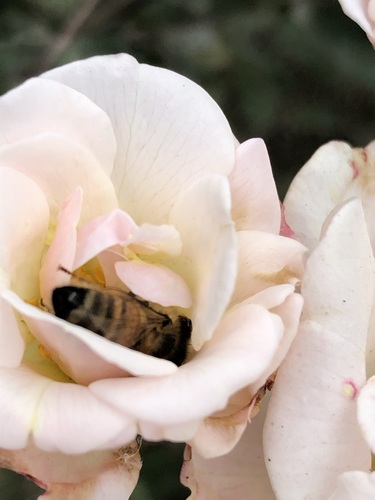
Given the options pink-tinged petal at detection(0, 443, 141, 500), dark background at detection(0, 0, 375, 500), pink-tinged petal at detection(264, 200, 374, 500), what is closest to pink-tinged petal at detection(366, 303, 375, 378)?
pink-tinged petal at detection(264, 200, 374, 500)

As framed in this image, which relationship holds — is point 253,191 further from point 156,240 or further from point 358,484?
point 358,484

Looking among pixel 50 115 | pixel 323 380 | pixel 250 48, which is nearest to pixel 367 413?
pixel 323 380

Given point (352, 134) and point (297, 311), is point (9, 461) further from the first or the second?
point (352, 134)

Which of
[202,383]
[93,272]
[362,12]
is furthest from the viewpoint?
[362,12]

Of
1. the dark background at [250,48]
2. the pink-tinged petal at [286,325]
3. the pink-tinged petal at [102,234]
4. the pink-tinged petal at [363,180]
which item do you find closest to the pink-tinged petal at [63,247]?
the pink-tinged petal at [102,234]

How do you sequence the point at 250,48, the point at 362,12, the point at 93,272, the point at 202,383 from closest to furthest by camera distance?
the point at 202,383, the point at 93,272, the point at 362,12, the point at 250,48

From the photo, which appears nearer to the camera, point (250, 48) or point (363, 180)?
point (363, 180)

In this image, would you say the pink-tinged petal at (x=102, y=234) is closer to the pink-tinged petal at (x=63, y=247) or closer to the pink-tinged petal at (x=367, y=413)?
the pink-tinged petal at (x=63, y=247)
